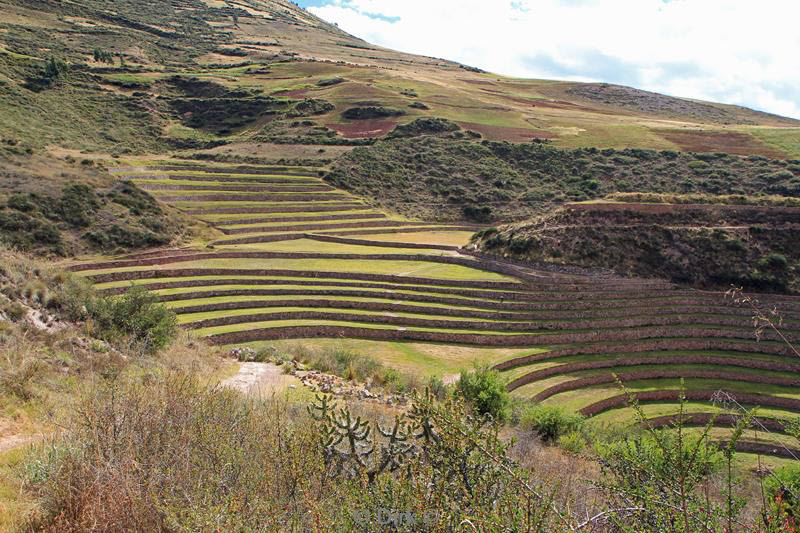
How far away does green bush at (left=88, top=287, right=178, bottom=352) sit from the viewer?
43.4ft

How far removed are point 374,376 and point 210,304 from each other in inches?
402

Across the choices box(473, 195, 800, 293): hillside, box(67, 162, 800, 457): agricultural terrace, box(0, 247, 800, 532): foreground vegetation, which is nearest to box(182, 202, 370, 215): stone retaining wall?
box(67, 162, 800, 457): agricultural terrace

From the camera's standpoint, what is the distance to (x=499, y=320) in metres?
22.6

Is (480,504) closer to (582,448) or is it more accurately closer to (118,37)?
(582,448)

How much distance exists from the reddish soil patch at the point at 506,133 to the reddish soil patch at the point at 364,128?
1002cm

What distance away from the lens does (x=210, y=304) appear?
22250 mm

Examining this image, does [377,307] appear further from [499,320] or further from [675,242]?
[675,242]

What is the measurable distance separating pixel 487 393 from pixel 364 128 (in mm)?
55653

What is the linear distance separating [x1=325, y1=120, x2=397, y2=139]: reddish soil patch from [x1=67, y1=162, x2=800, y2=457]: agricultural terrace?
3422 centimetres

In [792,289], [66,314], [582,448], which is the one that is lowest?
[582,448]

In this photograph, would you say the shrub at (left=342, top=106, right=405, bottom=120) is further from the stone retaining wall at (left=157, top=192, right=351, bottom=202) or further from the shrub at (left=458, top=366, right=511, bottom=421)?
the shrub at (left=458, top=366, right=511, bottom=421)

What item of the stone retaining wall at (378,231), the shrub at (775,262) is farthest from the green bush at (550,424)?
the shrub at (775,262)

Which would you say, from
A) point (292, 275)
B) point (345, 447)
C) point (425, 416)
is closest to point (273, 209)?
point (292, 275)

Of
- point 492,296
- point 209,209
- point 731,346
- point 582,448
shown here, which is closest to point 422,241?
point 492,296
